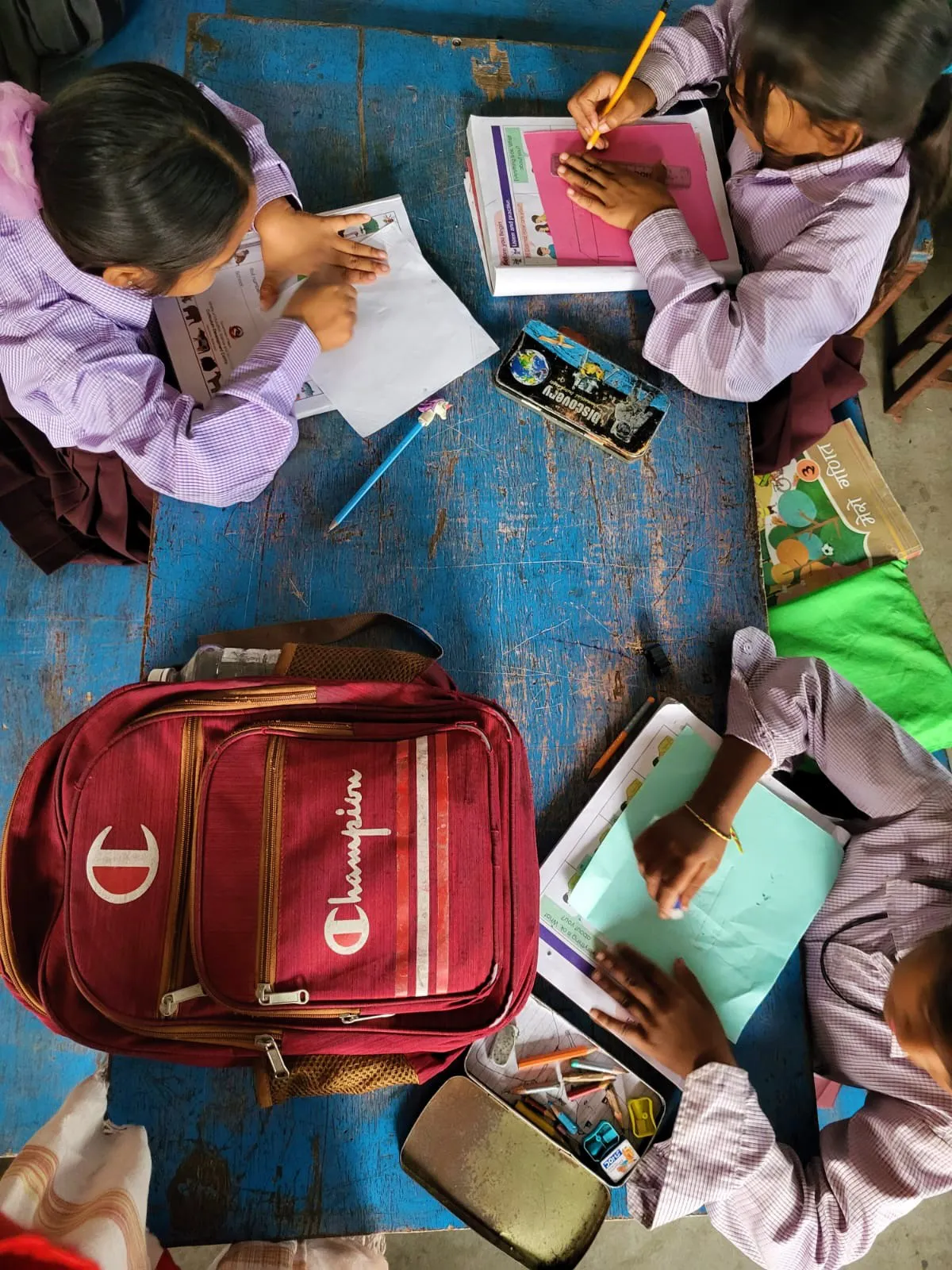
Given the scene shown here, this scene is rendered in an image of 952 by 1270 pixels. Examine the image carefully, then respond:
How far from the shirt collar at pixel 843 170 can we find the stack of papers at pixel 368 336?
47cm

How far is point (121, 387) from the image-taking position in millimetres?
917

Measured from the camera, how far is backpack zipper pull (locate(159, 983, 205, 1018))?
0.72m

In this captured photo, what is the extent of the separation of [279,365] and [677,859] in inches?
29.1

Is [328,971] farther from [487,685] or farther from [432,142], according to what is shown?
[432,142]

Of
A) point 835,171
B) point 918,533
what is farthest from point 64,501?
point 918,533

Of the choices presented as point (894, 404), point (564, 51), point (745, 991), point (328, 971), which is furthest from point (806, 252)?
point (894, 404)

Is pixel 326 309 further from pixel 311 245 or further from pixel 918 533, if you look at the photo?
pixel 918 533

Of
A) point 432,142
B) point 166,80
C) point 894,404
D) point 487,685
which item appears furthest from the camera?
point 894,404

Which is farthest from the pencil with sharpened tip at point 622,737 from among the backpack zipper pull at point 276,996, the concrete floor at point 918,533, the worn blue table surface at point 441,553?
the concrete floor at point 918,533

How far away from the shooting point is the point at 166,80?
2.72ft

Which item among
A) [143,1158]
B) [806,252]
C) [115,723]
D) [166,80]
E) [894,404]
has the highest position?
[166,80]

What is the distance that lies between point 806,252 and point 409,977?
0.99 m

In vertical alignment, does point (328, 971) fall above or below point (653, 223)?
below

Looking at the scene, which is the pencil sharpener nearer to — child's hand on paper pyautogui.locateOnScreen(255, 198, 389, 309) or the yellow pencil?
child's hand on paper pyautogui.locateOnScreen(255, 198, 389, 309)
